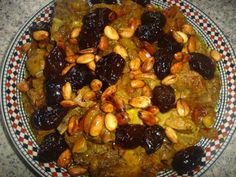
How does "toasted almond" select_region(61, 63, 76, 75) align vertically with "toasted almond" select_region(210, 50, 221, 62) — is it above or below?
above

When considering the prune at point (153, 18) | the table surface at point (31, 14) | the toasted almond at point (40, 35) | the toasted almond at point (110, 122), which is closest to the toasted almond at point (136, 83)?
the toasted almond at point (110, 122)

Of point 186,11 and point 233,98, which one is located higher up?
point 186,11

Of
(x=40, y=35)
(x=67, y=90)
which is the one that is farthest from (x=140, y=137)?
(x=40, y=35)

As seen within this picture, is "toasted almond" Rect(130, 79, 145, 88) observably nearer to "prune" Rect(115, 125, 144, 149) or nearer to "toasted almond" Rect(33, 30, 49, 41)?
"prune" Rect(115, 125, 144, 149)

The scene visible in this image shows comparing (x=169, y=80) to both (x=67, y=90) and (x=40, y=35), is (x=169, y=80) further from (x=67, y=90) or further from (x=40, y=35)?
(x=40, y=35)

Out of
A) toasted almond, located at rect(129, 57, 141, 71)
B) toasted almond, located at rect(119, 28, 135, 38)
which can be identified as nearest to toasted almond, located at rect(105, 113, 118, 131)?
toasted almond, located at rect(129, 57, 141, 71)

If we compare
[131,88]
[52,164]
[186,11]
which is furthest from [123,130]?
[186,11]

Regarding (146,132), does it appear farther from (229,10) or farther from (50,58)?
(229,10)
